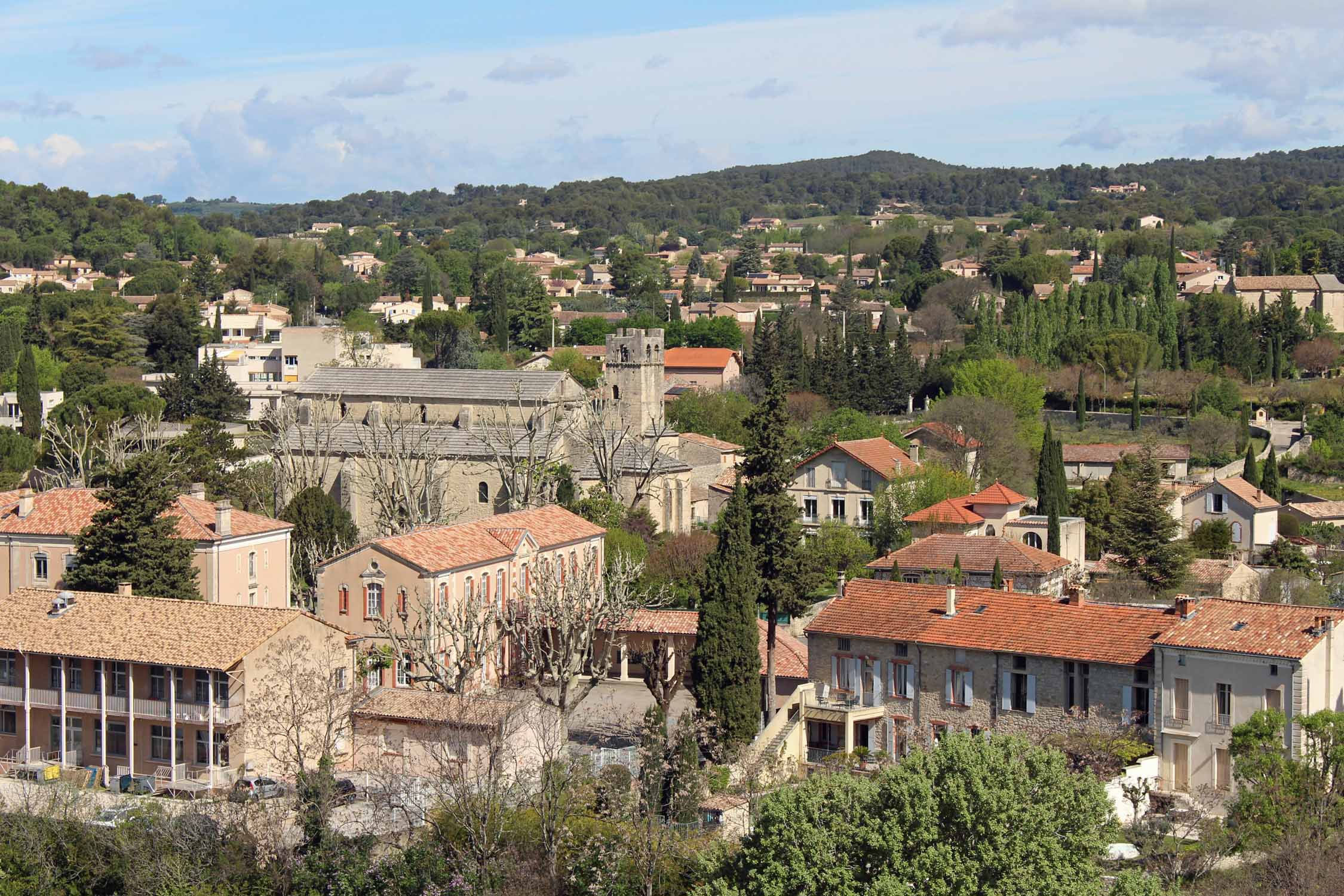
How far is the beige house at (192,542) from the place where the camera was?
145 ft

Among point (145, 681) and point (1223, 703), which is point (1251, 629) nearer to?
point (1223, 703)

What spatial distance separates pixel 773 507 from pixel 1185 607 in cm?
1079

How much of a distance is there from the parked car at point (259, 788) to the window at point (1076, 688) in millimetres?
15206

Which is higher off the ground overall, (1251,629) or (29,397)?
(29,397)

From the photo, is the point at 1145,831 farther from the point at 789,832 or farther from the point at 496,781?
the point at 496,781

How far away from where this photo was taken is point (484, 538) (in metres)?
45.6

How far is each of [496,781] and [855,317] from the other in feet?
250

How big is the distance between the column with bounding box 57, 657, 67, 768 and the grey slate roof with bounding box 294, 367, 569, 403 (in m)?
31.4

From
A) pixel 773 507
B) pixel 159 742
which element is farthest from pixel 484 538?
pixel 159 742

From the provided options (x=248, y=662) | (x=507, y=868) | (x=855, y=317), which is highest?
(x=855, y=317)

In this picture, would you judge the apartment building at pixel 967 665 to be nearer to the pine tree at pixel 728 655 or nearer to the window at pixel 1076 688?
the window at pixel 1076 688

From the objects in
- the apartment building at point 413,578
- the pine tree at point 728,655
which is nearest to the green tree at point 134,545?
the apartment building at point 413,578

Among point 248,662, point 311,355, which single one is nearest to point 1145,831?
point 248,662

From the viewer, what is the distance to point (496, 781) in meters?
31.7
